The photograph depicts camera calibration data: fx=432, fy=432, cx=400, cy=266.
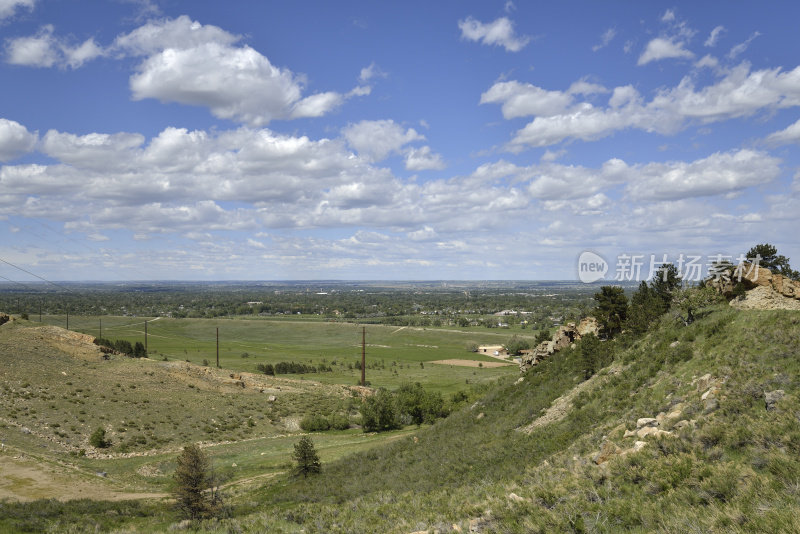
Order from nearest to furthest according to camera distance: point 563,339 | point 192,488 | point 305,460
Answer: point 192,488, point 305,460, point 563,339

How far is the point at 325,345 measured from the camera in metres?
160

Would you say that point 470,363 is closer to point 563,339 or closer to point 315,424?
point 315,424

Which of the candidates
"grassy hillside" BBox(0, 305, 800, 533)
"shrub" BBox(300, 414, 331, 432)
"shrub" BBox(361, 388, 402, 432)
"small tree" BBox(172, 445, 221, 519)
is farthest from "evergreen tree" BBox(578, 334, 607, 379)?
"shrub" BBox(300, 414, 331, 432)

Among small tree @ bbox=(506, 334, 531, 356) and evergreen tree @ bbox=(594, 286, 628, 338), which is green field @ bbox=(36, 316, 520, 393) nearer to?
small tree @ bbox=(506, 334, 531, 356)

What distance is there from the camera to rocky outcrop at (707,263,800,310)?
21078mm

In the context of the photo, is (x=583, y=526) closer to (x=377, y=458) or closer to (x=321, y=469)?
(x=377, y=458)

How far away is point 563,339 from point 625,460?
76.2 ft

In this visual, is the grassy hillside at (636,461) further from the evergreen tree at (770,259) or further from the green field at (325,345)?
the green field at (325,345)

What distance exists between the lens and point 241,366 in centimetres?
10800

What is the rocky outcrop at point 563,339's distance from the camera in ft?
107

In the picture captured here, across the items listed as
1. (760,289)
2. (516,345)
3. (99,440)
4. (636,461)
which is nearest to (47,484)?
(99,440)

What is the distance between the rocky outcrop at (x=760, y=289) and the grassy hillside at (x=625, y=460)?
1484 millimetres

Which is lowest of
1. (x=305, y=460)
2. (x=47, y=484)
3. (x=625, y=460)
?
(x=47, y=484)

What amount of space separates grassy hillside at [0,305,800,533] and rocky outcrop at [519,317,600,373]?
4.88 metres
